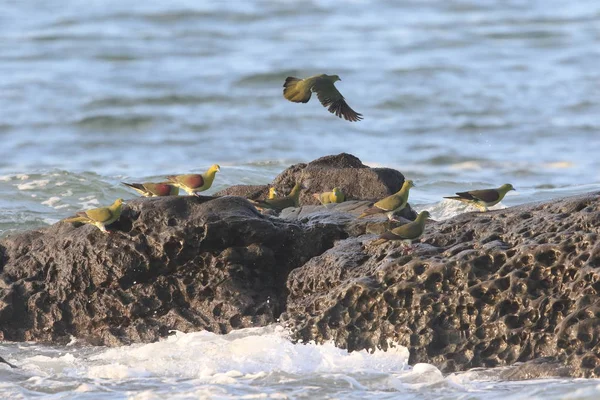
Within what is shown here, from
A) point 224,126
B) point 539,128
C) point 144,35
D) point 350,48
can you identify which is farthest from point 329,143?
point 144,35

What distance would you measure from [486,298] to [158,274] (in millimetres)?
2496

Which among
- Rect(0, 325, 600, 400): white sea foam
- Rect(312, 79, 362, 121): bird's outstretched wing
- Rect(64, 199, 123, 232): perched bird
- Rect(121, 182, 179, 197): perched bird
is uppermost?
Rect(312, 79, 362, 121): bird's outstretched wing

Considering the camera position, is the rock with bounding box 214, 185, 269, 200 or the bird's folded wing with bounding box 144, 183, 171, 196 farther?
the rock with bounding box 214, 185, 269, 200

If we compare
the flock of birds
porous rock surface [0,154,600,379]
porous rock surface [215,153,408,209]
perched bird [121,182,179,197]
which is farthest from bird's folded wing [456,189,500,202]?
perched bird [121,182,179,197]

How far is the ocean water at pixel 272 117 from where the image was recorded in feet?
23.9

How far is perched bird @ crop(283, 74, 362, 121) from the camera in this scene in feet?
33.7

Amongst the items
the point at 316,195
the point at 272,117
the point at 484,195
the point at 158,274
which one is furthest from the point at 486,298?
the point at 272,117

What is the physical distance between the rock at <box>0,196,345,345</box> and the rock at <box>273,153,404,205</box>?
1600mm

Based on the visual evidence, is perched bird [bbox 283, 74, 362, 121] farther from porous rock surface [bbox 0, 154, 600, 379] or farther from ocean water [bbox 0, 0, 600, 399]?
ocean water [bbox 0, 0, 600, 399]

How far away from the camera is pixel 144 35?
28031mm

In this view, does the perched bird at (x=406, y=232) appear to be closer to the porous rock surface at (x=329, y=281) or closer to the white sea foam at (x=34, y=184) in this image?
the porous rock surface at (x=329, y=281)

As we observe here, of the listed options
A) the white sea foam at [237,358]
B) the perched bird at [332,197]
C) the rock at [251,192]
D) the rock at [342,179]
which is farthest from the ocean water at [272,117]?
the rock at [251,192]

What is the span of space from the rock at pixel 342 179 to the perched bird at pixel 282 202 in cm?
16

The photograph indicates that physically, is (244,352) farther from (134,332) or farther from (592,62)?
(592,62)
